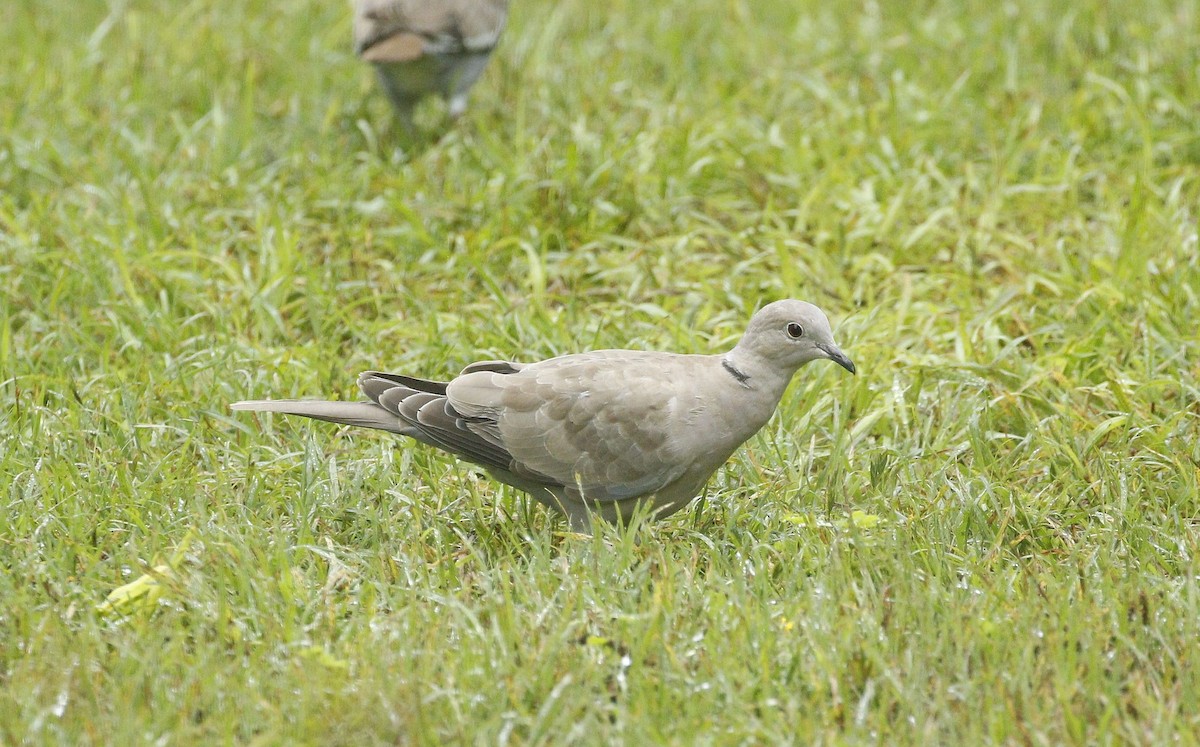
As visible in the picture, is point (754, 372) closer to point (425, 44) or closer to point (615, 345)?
point (615, 345)

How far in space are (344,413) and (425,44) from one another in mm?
2895

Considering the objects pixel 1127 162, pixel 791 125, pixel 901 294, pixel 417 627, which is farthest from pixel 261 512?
pixel 1127 162

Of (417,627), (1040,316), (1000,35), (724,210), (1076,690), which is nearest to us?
(1076,690)

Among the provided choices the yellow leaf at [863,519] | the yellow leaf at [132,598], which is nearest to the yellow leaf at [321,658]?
the yellow leaf at [132,598]

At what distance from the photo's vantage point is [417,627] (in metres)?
3.39

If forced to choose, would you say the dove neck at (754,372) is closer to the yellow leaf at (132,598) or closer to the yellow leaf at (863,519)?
the yellow leaf at (863,519)

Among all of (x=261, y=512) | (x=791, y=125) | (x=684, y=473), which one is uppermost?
(x=791, y=125)

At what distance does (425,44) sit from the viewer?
6531mm

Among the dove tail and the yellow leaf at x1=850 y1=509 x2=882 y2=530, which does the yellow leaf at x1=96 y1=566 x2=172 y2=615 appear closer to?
the dove tail

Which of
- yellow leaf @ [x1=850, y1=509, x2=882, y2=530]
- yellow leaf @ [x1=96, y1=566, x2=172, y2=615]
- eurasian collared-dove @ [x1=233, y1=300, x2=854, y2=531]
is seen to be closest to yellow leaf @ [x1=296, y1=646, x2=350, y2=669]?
yellow leaf @ [x1=96, y1=566, x2=172, y2=615]

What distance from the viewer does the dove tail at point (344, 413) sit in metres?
4.06

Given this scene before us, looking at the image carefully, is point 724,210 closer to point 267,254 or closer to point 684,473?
point 267,254

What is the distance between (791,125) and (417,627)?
152 inches

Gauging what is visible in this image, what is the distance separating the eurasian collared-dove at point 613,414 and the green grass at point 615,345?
185mm
